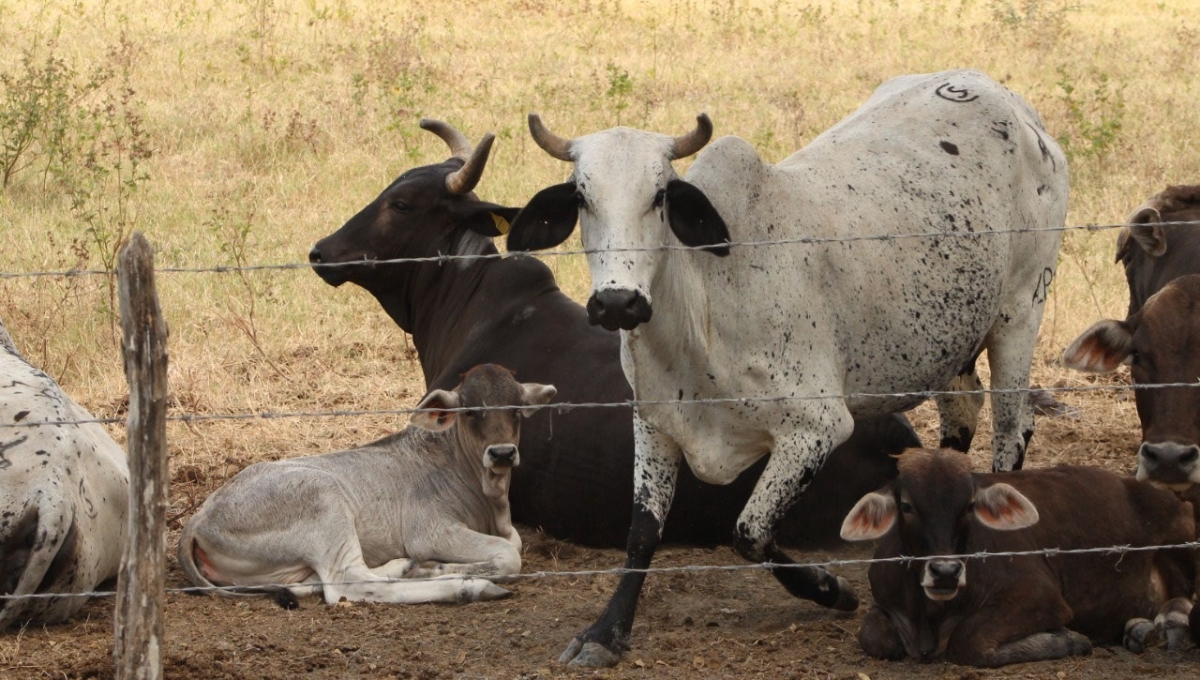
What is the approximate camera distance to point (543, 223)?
5.62 meters

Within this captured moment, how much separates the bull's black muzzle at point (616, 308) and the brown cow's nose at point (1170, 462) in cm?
176

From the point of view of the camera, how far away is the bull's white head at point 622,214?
5.11 m

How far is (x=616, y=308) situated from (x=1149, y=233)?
3566 mm

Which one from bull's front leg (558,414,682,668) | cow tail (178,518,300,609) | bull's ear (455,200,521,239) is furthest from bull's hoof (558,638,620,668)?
bull's ear (455,200,521,239)

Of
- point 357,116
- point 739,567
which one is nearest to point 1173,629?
point 739,567

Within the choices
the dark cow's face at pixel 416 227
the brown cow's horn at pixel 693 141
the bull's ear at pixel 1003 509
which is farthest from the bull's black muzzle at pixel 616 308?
the dark cow's face at pixel 416 227

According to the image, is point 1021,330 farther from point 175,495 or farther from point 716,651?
point 175,495

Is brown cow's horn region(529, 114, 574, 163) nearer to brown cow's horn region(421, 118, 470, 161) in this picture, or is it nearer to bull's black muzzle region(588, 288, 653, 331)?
bull's black muzzle region(588, 288, 653, 331)

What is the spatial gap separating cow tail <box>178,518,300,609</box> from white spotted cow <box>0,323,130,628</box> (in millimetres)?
262

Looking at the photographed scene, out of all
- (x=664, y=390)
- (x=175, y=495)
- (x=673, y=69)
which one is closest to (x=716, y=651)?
(x=664, y=390)

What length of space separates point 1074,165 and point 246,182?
682cm

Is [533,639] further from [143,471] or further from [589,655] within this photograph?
[143,471]

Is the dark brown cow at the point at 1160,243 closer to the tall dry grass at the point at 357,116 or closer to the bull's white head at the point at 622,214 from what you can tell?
the tall dry grass at the point at 357,116

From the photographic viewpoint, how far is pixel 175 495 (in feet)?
25.2
